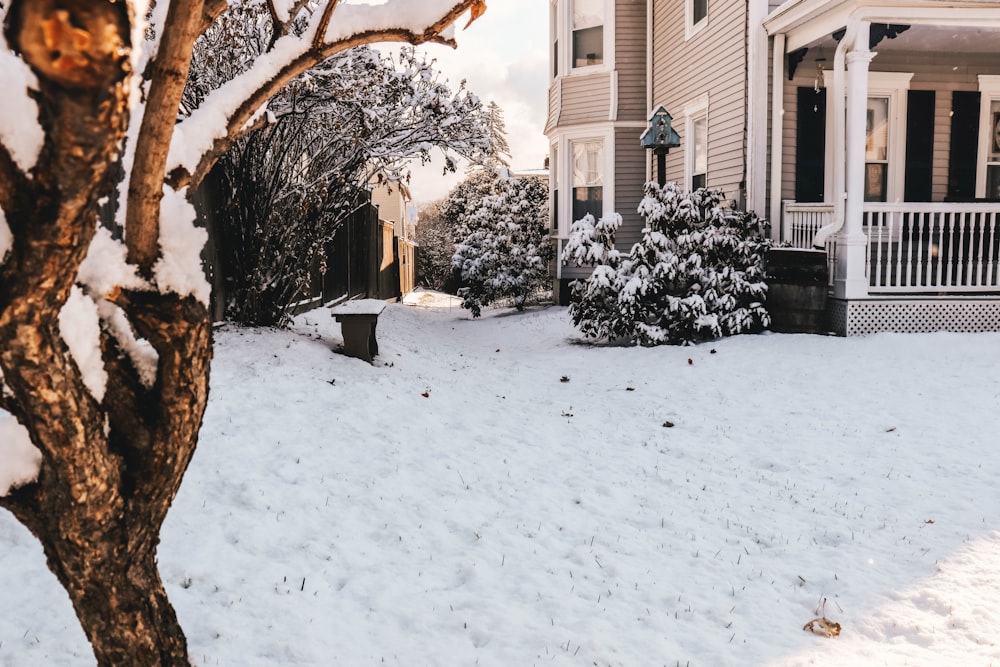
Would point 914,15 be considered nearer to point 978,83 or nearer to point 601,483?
point 978,83

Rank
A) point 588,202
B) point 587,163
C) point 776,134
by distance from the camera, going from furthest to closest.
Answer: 1. point 588,202
2. point 587,163
3. point 776,134

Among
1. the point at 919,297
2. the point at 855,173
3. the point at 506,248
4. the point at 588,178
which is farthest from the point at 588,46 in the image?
the point at 919,297

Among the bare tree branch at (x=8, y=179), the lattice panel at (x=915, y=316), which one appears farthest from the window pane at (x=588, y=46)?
the bare tree branch at (x=8, y=179)

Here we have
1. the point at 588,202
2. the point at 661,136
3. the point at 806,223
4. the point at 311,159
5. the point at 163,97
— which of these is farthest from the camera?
the point at 588,202

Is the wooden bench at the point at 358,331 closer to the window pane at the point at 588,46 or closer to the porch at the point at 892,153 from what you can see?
the porch at the point at 892,153

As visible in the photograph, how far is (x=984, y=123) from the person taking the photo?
12602mm

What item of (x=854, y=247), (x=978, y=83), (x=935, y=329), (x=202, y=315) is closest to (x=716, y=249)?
(x=854, y=247)

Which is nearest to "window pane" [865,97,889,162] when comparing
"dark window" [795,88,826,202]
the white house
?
the white house

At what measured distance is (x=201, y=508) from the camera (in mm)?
4551

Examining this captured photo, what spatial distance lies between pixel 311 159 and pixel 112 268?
8.01 meters

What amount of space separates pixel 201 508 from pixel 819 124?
1074 centimetres

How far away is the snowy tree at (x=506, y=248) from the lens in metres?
18.7

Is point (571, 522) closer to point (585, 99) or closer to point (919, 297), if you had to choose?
point (919, 297)

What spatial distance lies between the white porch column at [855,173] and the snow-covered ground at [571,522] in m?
1.61
